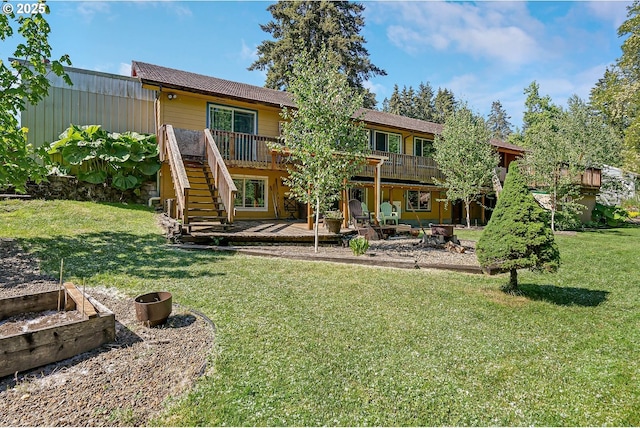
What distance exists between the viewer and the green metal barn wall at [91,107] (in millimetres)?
12590

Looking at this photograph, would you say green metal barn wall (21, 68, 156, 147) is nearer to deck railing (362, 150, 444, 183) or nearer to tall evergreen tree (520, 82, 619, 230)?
deck railing (362, 150, 444, 183)

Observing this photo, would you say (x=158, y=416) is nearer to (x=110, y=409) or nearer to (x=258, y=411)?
(x=110, y=409)

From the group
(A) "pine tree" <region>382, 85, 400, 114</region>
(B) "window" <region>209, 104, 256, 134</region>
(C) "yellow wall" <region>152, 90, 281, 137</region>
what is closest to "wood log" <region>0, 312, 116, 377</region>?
(C) "yellow wall" <region>152, 90, 281, 137</region>

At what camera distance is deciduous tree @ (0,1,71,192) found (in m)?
6.34

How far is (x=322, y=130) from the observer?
8.52 metres

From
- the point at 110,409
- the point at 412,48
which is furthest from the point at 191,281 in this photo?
the point at 412,48

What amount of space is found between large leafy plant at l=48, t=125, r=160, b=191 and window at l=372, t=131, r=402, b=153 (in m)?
11.2

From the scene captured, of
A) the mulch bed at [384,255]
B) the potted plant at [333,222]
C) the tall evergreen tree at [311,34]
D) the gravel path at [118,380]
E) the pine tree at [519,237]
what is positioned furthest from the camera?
the tall evergreen tree at [311,34]

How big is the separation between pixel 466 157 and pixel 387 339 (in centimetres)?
1513

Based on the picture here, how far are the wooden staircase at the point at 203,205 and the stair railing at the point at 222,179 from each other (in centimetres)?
54

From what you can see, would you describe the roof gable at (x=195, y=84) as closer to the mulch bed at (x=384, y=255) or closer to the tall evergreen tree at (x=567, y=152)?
the mulch bed at (x=384, y=255)

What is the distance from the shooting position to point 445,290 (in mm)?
5762

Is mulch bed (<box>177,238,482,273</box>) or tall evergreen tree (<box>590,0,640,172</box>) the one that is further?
tall evergreen tree (<box>590,0,640,172</box>)

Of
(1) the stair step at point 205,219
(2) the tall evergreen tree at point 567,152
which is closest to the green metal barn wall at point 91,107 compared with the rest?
(1) the stair step at point 205,219
